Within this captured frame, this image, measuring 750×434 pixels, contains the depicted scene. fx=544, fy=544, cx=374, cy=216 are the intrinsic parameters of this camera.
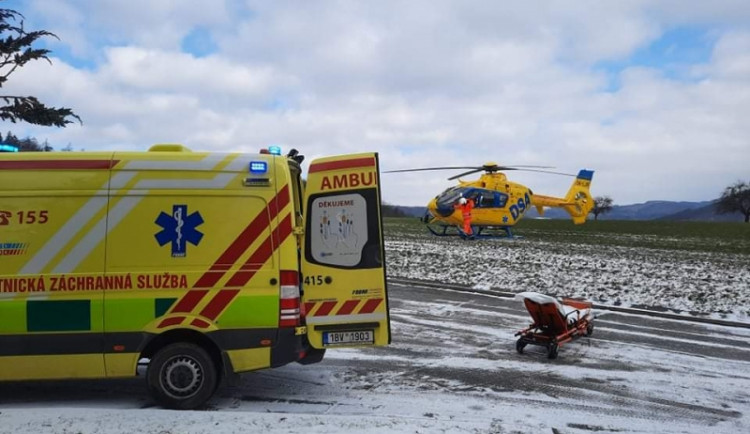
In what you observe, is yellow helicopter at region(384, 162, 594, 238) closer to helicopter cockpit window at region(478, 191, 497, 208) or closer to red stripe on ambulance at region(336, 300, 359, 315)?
helicopter cockpit window at region(478, 191, 497, 208)

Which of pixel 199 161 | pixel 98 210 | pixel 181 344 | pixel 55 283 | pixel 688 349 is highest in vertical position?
pixel 199 161

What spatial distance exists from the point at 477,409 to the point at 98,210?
4.05m

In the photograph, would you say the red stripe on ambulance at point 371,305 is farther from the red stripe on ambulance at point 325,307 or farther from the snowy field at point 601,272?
the snowy field at point 601,272

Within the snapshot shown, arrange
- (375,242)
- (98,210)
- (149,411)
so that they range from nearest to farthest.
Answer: (149,411)
(98,210)
(375,242)

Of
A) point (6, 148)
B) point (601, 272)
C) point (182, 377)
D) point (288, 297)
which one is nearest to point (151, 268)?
point (182, 377)

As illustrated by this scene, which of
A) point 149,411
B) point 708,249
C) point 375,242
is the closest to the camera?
point 149,411

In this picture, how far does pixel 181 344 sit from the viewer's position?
5.09 metres

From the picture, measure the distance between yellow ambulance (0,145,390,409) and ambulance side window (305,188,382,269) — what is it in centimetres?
21

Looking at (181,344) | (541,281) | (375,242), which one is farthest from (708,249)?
(181,344)

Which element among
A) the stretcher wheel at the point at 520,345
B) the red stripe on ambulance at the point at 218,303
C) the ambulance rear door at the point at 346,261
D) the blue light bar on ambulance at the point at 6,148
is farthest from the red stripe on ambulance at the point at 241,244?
the stretcher wheel at the point at 520,345

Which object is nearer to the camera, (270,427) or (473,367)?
(270,427)

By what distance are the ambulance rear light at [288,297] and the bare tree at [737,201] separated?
10475cm

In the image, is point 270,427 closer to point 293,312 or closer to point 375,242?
point 293,312

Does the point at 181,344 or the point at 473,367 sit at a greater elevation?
the point at 181,344
